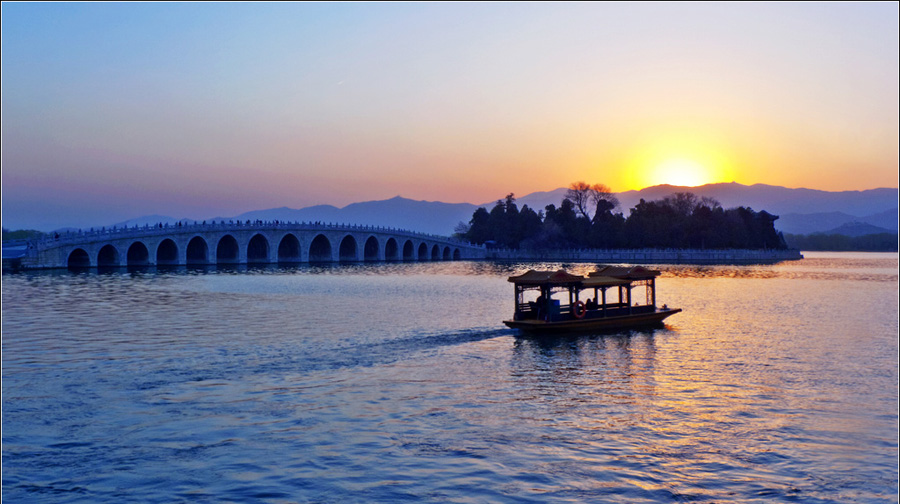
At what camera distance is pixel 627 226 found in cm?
12312

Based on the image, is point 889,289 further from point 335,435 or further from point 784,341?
point 335,435

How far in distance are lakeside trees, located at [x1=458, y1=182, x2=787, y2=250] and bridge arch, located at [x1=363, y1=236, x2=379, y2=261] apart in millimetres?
25634

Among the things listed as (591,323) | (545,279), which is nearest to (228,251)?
(545,279)

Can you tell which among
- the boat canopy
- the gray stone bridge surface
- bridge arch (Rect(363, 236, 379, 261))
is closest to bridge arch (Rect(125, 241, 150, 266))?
the gray stone bridge surface

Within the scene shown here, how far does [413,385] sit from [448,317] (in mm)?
16417

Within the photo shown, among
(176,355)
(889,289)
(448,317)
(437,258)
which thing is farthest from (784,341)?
(437,258)

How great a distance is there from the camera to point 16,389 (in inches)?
701

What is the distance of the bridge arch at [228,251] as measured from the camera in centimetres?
9794

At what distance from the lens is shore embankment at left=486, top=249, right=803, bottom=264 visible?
370ft

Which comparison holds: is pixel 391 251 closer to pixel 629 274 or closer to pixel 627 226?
pixel 627 226

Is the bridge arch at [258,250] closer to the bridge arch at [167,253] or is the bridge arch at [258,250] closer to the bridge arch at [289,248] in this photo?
the bridge arch at [289,248]

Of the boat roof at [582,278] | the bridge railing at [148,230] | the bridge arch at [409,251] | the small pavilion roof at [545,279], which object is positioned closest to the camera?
the small pavilion roof at [545,279]

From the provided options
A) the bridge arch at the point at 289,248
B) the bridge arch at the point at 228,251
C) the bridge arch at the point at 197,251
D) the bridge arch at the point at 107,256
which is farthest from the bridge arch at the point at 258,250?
the bridge arch at the point at 107,256

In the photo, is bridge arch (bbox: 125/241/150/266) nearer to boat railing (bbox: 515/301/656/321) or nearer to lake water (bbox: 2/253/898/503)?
lake water (bbox: 2/253/898/503)
